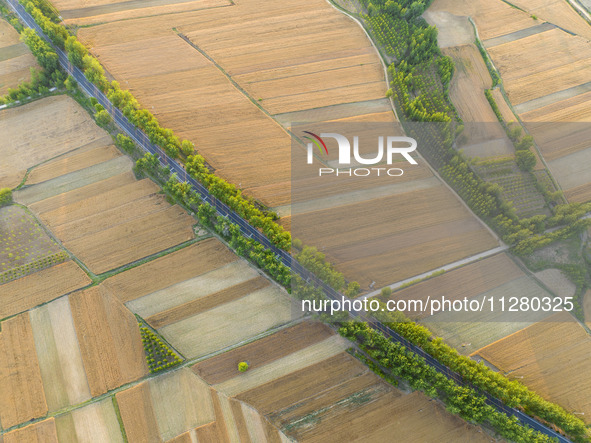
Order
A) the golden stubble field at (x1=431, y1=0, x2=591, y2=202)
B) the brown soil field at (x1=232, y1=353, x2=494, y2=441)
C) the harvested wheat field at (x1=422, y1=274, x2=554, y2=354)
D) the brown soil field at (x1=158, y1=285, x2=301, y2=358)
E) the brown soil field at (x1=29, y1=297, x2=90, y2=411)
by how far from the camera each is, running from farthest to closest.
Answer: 1. the golden stubble field at (x1=431, y1=0, x2=591, y2=202)
2. the harvested wheat field at (x1=422, y1=274, x2=554, y2=354)
3. the brown soil field at (x1=158, y1=285, x2=301, y2=358)
4. the brown soil field at (x1=232, y1=353, x2=494, y2=441)
5. the brown soil field at (x1=29, y1=297, x2=90, y2=411)

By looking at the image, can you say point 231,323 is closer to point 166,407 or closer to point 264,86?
point 166,407

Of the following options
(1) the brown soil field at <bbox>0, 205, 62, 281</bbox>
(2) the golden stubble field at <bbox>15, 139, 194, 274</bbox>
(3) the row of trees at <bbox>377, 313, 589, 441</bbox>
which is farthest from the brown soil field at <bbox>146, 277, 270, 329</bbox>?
(3) the row of trees at <bbox>377, 313, 589, 441</bbox>

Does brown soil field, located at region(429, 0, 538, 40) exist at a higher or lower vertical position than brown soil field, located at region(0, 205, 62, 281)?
higher

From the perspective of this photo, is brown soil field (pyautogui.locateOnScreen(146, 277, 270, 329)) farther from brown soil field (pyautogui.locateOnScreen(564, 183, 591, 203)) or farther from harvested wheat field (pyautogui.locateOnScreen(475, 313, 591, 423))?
brown soil field (pyautogui.locateOnScreen(564, 183, 591, 203))

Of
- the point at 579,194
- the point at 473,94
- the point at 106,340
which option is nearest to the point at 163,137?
the point at 106,340

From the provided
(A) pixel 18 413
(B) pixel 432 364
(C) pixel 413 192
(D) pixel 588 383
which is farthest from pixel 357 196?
(A) pixel 18 413

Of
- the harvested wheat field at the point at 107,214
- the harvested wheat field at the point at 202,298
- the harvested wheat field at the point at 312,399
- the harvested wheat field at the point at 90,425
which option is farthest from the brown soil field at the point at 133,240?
the harvested wheat field at the point at 312,399
